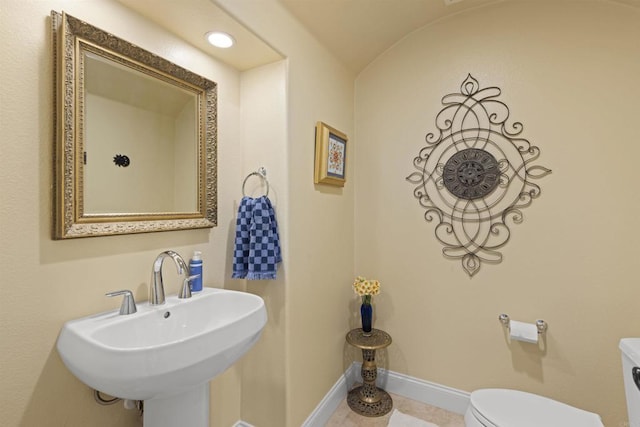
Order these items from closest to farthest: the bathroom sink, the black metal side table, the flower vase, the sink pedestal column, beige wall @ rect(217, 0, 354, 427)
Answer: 1. the bathroom sink
2. the sink pedestal column
3. beige wall @ rect(217, 0, 354, 427)
4. the black metal side table
5. the flower vase

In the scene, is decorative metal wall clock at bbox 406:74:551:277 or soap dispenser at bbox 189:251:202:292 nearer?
soap dispenser at bbox 189:251:202:292

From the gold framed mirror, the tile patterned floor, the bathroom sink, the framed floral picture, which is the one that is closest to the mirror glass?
the gold framed mirror

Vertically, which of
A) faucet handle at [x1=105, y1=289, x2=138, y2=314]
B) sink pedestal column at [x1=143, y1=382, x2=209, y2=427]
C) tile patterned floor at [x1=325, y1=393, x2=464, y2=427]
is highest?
faucet handle at [x1=105, y1=289, x2=138, y2=314]

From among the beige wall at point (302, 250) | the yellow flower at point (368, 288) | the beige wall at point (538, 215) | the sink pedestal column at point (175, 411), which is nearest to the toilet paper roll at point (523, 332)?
the beige wall at point (538, 215)

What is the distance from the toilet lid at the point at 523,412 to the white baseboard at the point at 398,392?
0.49 metres

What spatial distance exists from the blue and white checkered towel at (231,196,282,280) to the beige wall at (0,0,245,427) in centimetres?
44

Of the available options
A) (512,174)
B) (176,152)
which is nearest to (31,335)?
(176,152)

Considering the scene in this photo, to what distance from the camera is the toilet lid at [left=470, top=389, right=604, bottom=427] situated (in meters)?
1.17

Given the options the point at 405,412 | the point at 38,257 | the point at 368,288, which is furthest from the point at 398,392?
the point at 38,257

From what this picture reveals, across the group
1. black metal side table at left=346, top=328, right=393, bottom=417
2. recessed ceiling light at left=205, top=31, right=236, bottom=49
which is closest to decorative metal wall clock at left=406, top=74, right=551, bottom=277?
black metal side table at left=346, top=328, right=393, bottom=417

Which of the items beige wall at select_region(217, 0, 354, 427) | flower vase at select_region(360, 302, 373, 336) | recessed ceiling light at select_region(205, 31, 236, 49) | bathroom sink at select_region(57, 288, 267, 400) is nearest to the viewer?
bathroom sink at select_region(57, 288, 267, 400)

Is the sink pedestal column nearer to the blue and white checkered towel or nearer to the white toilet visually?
the blue and white checkered towel

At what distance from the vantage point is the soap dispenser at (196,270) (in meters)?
1.24

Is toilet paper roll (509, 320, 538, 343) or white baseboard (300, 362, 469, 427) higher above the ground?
toilet paper roll (509, 320, 538, 343)
